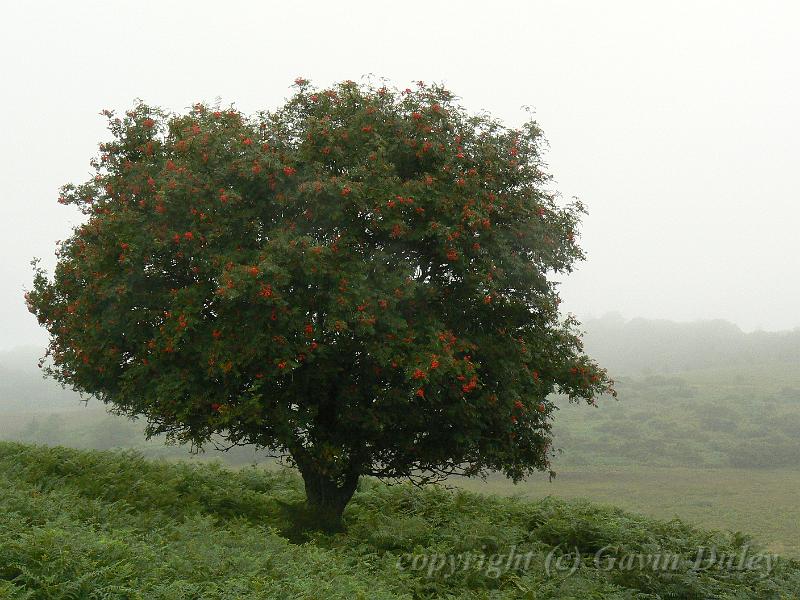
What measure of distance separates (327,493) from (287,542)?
367 cm

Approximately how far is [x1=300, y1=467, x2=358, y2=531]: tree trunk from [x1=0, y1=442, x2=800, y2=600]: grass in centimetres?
72

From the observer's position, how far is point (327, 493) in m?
17.7

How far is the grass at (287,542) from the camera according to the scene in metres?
9.98

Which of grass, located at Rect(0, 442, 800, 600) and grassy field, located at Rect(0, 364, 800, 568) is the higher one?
grass, located at Rect(0, 442, 800, 600)

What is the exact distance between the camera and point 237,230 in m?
15.1

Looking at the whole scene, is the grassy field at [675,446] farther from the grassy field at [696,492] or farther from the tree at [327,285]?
the tree at [327,285]

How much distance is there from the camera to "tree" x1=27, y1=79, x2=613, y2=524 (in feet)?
46.7

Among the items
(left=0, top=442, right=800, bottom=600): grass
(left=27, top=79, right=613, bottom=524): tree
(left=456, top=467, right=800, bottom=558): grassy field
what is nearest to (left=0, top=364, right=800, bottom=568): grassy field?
(left=456, top=467, right=800, bottom=558): grassy field

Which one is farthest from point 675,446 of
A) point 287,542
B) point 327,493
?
point 287,542

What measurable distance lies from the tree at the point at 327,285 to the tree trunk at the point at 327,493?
3.0 inches

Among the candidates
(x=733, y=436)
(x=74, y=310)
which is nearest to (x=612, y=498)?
(x=733, y=436)

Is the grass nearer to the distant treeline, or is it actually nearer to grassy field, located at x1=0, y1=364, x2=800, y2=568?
grassy field, located at x1=0, y1=364, x2=800, y2=568

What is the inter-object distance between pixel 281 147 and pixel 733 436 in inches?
3462

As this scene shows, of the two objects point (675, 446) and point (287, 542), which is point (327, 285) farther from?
point (675, 446)
